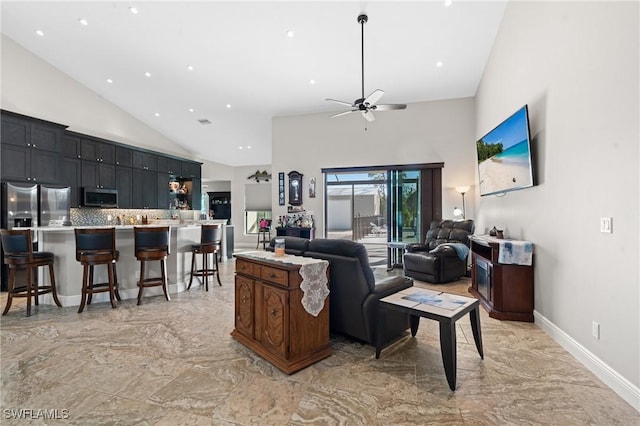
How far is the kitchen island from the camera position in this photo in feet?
13.0

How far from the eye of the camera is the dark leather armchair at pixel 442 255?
16.8ft

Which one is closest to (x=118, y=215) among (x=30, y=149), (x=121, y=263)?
(x=30, y=149)

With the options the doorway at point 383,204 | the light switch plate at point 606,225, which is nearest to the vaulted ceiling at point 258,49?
the doorway at point 383,204

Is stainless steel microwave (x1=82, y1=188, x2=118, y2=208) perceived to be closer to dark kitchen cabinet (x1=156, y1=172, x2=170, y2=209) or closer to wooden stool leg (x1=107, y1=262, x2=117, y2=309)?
dark kitchen cabinet (x1=156, y1=172, x2=170, y2=209)

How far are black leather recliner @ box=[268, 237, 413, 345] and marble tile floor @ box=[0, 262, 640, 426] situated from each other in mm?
168

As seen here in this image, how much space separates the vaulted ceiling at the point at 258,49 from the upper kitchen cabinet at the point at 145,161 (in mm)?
1270

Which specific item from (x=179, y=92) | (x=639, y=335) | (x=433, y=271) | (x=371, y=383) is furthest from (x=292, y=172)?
(x=639, y=335)

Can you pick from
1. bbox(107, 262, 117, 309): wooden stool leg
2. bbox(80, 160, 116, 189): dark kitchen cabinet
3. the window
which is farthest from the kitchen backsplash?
bbox(107, 262, 117, 309): wooden stool leg

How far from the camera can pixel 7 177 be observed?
492 centimetres

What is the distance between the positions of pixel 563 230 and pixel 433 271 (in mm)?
2496

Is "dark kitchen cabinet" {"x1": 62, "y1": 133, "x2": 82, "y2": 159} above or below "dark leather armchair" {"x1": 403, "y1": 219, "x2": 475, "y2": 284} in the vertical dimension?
above

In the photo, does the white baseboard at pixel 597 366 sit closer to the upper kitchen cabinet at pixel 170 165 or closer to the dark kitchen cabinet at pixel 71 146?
the dark kitchen cabinet at pixel 71 146

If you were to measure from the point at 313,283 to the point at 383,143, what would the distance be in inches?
201

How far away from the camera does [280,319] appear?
7.62 ft
